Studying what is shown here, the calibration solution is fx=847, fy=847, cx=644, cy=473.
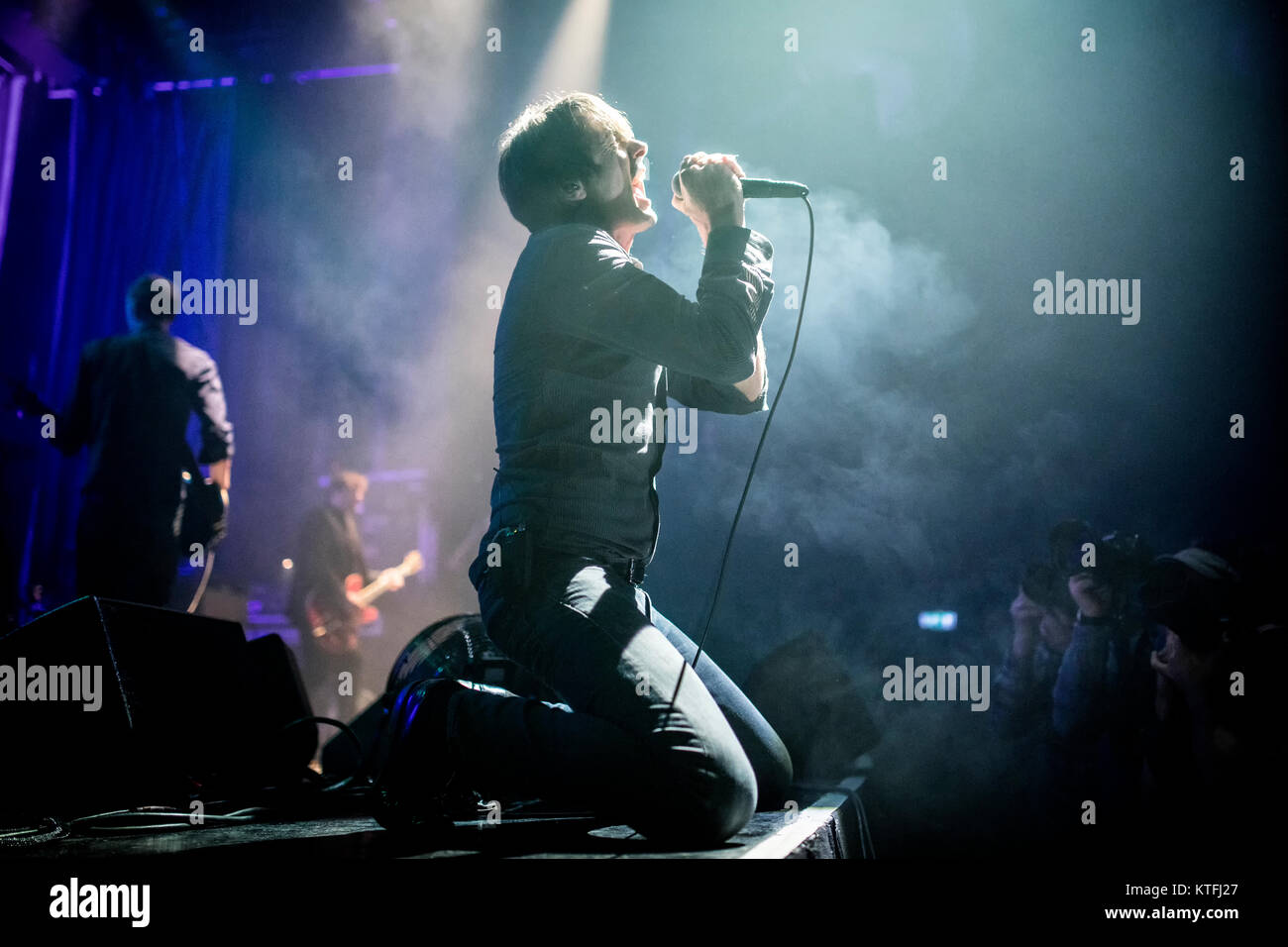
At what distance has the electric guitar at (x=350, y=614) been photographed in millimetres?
4844

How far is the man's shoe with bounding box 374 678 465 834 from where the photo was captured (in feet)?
4.43

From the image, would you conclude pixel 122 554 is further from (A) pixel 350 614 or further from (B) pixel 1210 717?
(B) pixel 1210 717

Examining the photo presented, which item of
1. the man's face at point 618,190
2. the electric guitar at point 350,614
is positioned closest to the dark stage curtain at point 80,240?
the electric guitar at point 350,614

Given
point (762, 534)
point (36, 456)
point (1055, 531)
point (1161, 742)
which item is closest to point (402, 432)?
point (36, 456)

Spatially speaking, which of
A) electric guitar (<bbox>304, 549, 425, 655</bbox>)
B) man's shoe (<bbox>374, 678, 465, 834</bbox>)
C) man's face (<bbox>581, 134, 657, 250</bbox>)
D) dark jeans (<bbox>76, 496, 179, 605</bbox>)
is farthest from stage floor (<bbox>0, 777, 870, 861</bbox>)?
electric guitar (<bbox>304, 549, 425, 655</bbox>)

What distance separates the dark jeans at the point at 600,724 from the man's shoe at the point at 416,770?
0.10 ft

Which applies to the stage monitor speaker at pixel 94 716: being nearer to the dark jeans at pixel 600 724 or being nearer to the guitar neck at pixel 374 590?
the dark jeans at pixel 600 724

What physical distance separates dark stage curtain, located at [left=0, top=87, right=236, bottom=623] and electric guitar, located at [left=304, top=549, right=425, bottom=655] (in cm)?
128

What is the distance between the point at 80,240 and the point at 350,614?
2640 mm

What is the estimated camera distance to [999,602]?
341cm

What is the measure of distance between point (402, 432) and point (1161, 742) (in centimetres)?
395

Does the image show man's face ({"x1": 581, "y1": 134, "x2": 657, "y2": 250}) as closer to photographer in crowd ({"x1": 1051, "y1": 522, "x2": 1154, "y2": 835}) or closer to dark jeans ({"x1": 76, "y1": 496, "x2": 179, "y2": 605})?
photographer in crowd ({"x1": 1051, "y1": 522, "x2": 1154, "y2": 835})

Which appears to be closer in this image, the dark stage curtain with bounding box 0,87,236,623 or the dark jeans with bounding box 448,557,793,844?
the dark jeans with bounding box 448,557,793,844
